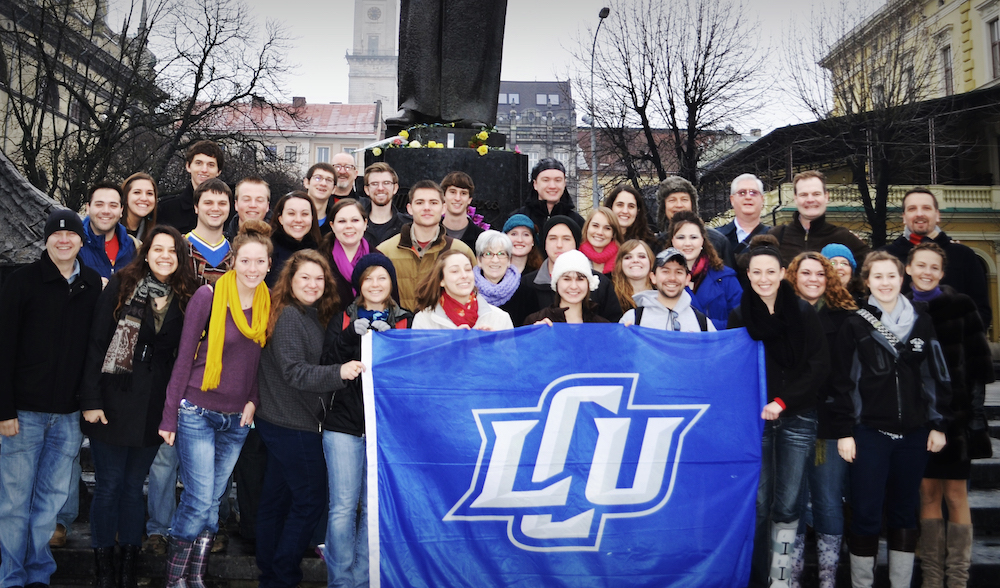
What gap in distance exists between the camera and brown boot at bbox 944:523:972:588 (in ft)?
14.8

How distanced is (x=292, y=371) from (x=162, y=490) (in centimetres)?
137

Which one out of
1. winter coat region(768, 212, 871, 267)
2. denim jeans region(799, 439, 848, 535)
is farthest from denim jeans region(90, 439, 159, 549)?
winter coat region(768, 212, 871, 267)

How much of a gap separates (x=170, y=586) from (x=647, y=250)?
3.50 metres

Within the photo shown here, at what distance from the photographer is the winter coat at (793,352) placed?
436cm

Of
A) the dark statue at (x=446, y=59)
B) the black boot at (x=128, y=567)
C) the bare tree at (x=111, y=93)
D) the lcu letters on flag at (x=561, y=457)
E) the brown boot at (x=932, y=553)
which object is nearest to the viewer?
the lcu letters on flag at (x=561, y=457)

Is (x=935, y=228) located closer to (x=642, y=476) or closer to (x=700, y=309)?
(x=700, y=309)

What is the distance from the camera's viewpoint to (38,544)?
4344mm

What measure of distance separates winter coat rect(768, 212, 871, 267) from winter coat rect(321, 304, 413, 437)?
10.9 ft

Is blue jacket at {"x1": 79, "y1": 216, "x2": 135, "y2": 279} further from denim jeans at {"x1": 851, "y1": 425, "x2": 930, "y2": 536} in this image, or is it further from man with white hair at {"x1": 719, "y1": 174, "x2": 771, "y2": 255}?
denim jeans at {"x1": 851, "y1": 425, "x2": 930, "y2": 536}

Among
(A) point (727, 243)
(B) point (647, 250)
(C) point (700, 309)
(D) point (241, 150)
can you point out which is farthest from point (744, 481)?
(D) point (241, 150)

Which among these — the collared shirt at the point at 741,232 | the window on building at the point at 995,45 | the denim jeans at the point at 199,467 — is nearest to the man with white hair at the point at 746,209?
the collared shirt at the point at 741,232

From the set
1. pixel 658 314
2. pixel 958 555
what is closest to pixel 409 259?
pixel 658 314

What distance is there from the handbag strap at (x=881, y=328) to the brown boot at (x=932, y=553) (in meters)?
1.17

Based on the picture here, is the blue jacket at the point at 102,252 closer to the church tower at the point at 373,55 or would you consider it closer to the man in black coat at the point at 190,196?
the man in black coat at the point at 190,196
